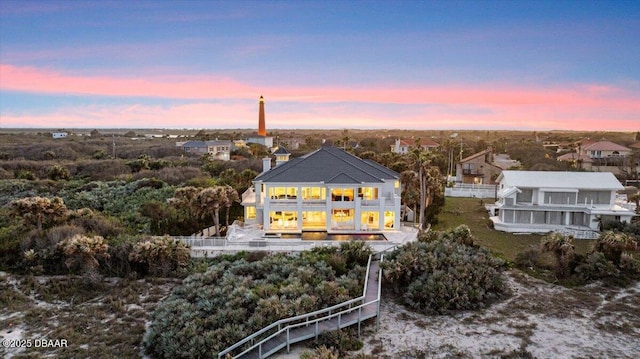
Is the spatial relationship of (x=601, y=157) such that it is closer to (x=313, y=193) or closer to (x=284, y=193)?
(x=313, y=193)

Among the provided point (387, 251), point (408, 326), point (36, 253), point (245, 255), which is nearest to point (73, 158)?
point (36, 253)

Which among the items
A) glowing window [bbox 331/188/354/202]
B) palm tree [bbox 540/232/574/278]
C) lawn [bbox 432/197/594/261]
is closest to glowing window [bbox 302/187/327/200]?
glowing window [bbox 331/188/354/202]

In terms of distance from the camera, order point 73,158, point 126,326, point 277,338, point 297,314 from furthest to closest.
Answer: point 73,158 → point 126,326 → point 297,314 → point 277,338

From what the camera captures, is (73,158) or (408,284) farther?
(73,158)

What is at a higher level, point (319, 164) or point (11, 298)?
point (319, 164)

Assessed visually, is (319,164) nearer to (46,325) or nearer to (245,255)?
(245,255)

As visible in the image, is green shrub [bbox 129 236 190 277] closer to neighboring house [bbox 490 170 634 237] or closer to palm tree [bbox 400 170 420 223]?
palm tree [bbox 400 170 420 223]

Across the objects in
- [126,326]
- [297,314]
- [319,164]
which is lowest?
[126,326]
